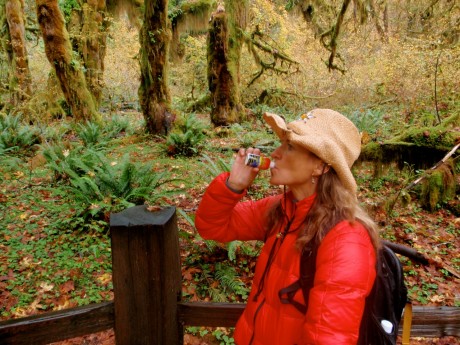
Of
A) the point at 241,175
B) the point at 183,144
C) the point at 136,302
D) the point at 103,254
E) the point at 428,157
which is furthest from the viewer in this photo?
the point at 183,144

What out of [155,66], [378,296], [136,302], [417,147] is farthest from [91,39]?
[378,296]

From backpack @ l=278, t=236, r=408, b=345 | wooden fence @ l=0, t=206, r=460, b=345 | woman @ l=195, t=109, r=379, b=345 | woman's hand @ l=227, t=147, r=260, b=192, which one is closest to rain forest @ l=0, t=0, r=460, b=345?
wooden fence @ l=0, t=206, r=460, b=345

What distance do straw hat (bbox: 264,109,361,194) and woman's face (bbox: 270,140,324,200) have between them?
0.07 meters

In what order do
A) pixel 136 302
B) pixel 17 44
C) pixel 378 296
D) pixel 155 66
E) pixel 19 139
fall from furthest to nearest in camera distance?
pixel 17 44, pixel 155 66, pixel 19 139, pixel 136 302, pixel 378 296

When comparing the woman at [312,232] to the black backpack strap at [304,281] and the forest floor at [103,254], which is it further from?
the forest floor at [103,254]

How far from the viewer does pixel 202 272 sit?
3.86 meters

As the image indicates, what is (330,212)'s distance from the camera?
1.56 meters

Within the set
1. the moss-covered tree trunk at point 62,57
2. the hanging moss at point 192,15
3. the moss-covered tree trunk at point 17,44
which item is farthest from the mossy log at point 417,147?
the moss-covered tree trunk at point 17,44

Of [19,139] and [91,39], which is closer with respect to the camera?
[19,139]

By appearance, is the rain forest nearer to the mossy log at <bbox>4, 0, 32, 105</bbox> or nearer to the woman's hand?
the mossy log at <bbox>4, 0, 32, 105</bbox>

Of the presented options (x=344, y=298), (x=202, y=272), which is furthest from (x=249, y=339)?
(x=202, y=272)

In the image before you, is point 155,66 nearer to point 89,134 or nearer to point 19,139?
point 89,134

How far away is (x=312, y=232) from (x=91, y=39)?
14.9 metres

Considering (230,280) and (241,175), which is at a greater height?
(241,175)
